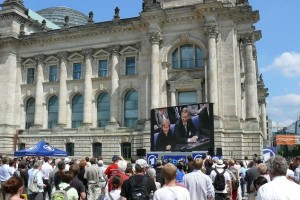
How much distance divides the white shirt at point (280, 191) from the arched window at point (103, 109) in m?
34.0

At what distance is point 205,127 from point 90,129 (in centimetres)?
1659

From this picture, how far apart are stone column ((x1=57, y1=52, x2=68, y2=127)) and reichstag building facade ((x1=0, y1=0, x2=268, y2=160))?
116 mm

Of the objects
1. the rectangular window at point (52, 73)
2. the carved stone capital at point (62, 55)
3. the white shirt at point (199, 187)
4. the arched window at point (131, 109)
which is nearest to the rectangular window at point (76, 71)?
the carved stone capital at point (62, 55)

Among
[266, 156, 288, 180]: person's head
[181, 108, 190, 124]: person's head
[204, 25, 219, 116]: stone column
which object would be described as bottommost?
[266, 156, 288, 180]: person's head

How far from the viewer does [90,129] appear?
36938mm

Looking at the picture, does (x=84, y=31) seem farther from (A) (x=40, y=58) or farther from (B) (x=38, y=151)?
(B) (x=38, y=151)

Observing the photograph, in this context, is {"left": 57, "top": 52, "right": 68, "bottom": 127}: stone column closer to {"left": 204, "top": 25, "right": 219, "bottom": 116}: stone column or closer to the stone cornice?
the stone cornice

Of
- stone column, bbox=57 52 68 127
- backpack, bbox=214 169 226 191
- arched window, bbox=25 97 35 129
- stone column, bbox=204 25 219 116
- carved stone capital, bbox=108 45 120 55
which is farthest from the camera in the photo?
arched window, bbox=25 97 35 129

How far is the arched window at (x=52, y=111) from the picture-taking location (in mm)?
40219

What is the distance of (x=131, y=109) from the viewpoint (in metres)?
36.7

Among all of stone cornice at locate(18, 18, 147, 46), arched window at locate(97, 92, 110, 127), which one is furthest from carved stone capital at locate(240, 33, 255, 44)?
arched window at locate(97, 92, 110, 127)

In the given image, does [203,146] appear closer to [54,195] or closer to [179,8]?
[179,8]

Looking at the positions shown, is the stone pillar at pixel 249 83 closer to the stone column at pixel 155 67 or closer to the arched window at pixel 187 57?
the arched window at pixel 187 57

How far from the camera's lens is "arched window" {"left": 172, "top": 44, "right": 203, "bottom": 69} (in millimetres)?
34312
